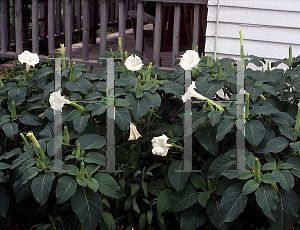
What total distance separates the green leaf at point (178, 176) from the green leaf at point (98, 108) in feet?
1.65

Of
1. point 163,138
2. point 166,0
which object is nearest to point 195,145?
point 163,138

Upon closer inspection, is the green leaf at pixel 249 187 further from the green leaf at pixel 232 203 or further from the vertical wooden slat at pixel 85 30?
the vertical wooden slat at pixel 85 30

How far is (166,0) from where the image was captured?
12.2 ft

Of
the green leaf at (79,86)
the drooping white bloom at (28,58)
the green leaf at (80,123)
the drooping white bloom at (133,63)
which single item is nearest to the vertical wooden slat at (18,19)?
the drooping white bloom at (28,58)

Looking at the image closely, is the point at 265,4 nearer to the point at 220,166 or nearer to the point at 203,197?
the point at 220,166

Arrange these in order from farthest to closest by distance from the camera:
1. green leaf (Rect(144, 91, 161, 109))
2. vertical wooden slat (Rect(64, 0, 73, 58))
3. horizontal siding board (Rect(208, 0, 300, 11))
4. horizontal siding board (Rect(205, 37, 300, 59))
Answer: vertical wooden slat (Rect(64, 0, 73, 58))
horizontal siding board (Rect(205, 37, 300, 59))
horizontal siding board (Rect(208, 0, 300, 11))
green leaf (Rect(144, 91, 161, 109))

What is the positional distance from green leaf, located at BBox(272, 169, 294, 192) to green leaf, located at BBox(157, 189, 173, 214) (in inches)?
23.0

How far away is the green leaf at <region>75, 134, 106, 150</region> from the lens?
5.69 ft

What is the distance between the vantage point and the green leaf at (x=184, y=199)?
5.72 feet

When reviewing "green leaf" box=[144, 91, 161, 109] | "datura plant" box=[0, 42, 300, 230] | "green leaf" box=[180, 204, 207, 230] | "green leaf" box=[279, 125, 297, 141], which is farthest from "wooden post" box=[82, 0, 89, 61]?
"green leaf" box=[279, 125, 297, 141]

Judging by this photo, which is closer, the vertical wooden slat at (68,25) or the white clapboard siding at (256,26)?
the white clapboard siding at (256,26)

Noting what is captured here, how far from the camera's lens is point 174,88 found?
1.92 m

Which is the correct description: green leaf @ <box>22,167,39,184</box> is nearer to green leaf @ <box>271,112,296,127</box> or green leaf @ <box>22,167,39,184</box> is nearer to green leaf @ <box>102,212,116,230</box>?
green leaf @ <box>102,212,116,230</box>

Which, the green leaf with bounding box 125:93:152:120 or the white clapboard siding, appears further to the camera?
the white clapboard siding
